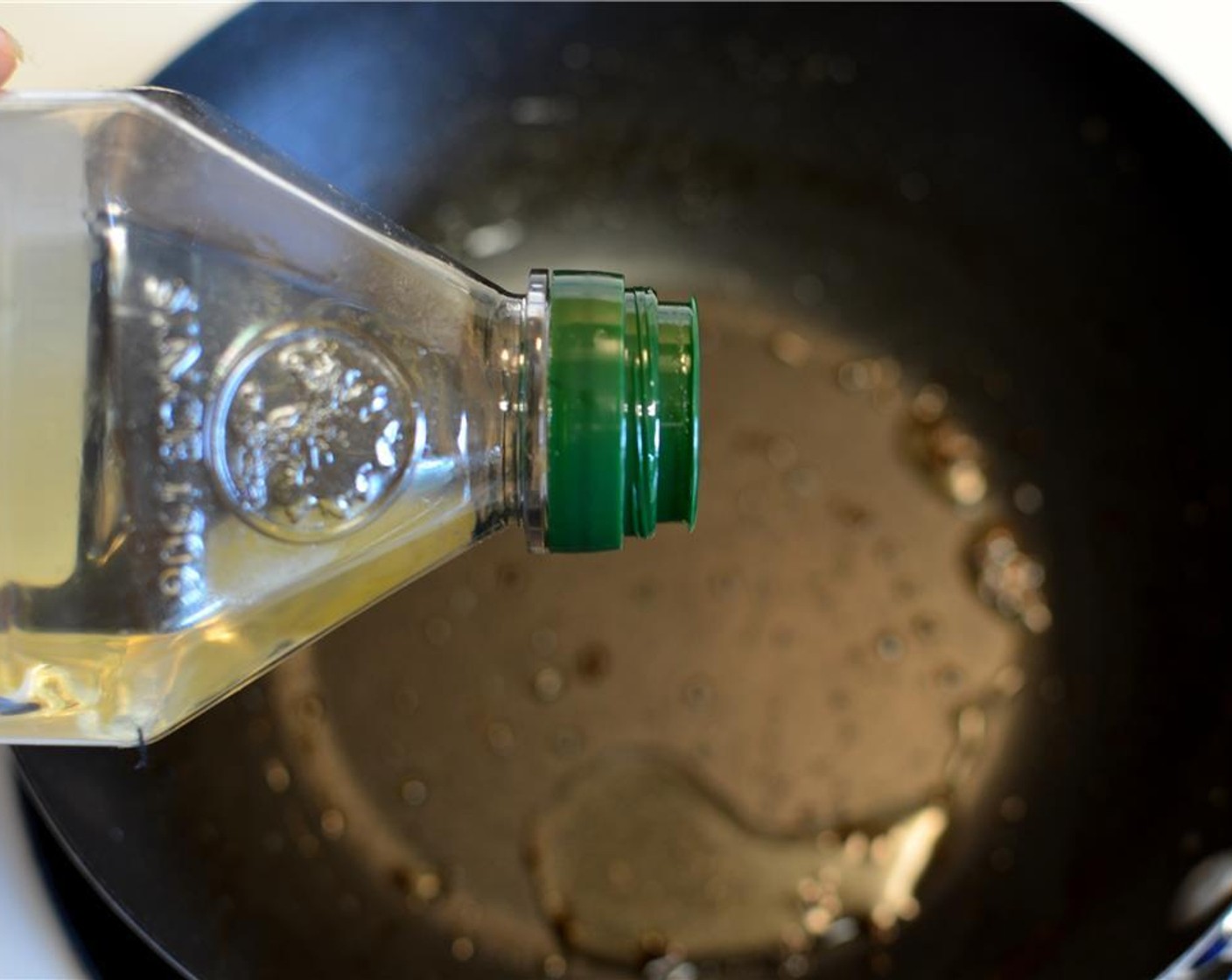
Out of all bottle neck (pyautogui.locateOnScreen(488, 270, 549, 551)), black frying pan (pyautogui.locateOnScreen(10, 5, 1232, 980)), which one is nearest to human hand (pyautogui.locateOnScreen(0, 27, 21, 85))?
black frying pan (pyautogui.locateOnScreen(10, 5, 1232, 980))

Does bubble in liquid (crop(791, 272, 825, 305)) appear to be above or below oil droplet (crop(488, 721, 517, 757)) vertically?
above

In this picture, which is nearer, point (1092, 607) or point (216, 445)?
point (216, 445)

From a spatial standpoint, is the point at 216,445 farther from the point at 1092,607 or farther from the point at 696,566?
the point at 1092,607

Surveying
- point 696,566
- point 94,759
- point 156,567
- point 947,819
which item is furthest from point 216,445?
point 947,819

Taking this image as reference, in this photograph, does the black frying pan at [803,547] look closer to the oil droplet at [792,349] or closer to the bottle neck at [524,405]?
the oil droplet at [792,349]

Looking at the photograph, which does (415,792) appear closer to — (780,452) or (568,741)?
(568,741)

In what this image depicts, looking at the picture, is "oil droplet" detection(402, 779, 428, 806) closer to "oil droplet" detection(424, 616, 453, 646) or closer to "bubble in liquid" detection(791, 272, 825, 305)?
"oil droplet" detection(424, 616, 453, 646)
